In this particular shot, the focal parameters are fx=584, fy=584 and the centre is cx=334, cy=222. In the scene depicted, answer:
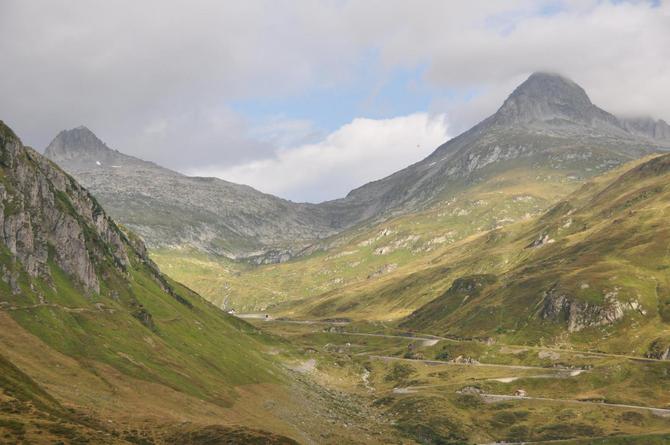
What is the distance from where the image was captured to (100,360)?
11638 cm

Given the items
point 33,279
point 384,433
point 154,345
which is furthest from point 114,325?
point 384,433

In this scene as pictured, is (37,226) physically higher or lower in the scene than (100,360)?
higher

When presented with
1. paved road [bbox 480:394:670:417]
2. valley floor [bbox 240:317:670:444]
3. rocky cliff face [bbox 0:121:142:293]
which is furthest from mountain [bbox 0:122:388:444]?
paved road [bbox 480:394:670:417]

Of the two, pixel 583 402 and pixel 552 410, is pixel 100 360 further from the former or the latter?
pixel 583 402

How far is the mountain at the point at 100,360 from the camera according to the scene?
83812mm

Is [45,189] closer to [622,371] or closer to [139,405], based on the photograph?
[139,405]

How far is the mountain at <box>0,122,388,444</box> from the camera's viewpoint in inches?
3300

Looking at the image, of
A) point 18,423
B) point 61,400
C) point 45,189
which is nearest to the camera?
point 18,423

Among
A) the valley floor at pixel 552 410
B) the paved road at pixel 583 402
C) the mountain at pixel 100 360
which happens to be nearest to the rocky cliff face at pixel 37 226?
the mountain at pixel 100 360

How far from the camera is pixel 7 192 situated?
148750mm

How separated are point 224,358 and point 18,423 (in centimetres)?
11078

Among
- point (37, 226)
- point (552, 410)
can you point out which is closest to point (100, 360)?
point (37, 226)

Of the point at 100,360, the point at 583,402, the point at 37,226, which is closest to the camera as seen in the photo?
the point at 100,360

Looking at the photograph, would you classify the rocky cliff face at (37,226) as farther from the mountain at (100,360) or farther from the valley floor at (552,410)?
the valley floor at (552,410)
